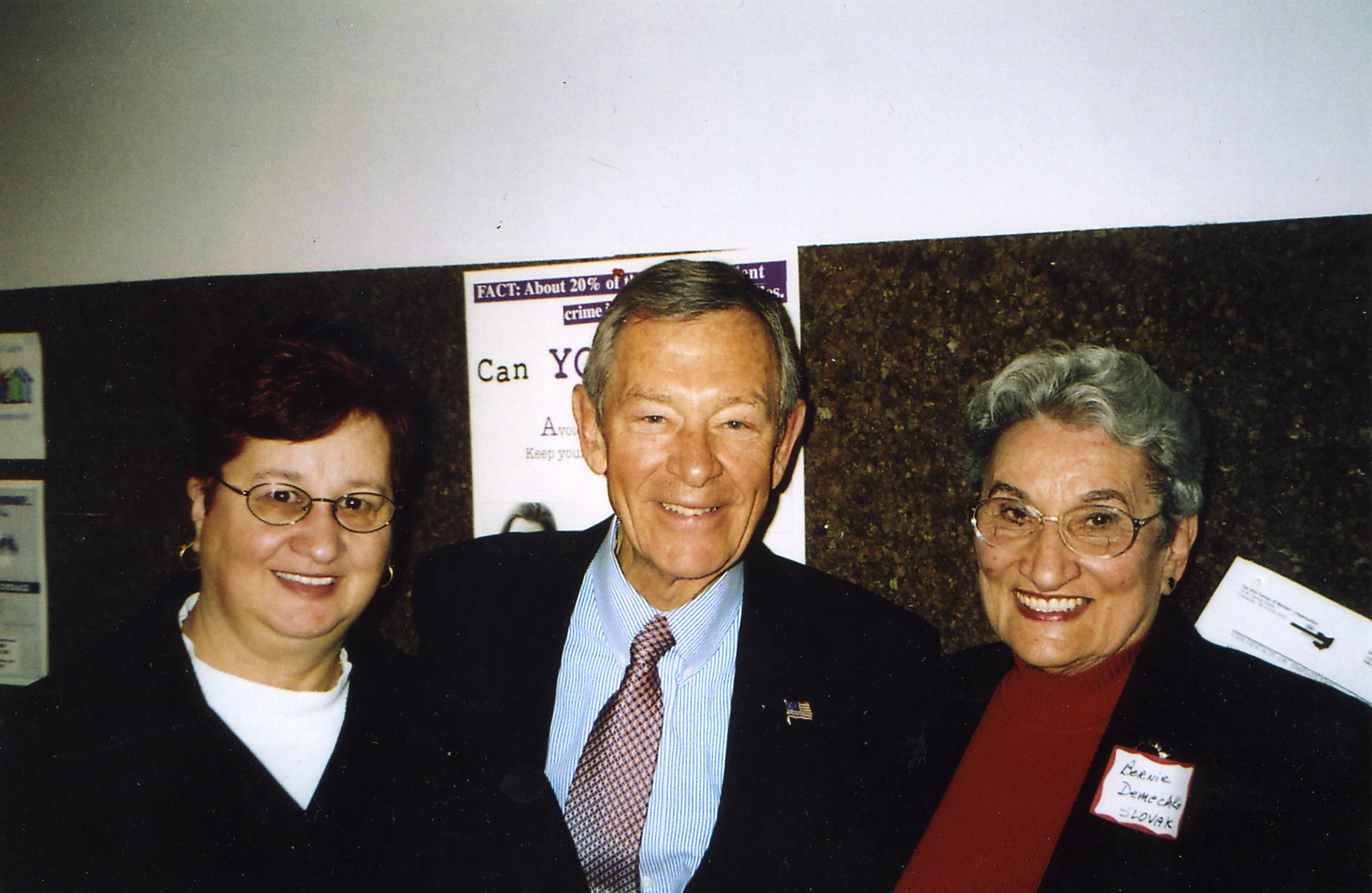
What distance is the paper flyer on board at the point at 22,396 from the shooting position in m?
1.68

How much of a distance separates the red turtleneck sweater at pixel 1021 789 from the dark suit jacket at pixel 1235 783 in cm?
5

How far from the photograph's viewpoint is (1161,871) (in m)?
0.93

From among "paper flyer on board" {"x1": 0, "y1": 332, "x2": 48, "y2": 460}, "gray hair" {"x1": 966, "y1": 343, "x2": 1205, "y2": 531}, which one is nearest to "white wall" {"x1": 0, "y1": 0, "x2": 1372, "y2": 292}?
"paper flyer on board" {"x1": 0, "y1": 332, "x2": 48, "y2": 460}

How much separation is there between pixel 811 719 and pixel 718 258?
0.91 metres

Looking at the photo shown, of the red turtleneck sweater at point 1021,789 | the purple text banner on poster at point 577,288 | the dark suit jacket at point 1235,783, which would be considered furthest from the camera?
the purple text banner on poster at point 577,288

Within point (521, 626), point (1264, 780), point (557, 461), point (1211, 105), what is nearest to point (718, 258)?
point (557, 461)

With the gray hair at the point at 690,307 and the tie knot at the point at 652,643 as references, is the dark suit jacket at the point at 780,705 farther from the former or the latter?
the gray hair at the point at 690,307

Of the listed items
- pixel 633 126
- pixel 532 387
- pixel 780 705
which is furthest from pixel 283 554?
pixel 633 126

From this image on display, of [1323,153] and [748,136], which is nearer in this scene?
[1323,153]

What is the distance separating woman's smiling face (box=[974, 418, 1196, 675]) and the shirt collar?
0.48 metres

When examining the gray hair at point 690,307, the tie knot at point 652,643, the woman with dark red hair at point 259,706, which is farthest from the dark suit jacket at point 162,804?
the gray hair at point 690,307

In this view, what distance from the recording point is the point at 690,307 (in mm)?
1146

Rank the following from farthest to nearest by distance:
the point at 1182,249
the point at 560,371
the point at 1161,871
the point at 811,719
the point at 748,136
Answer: the point at 560,371
the point at 748,136
the point at 1182,249
the point at 811,719
the point at 1161,871

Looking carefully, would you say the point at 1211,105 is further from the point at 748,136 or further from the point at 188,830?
the point at 188,830
